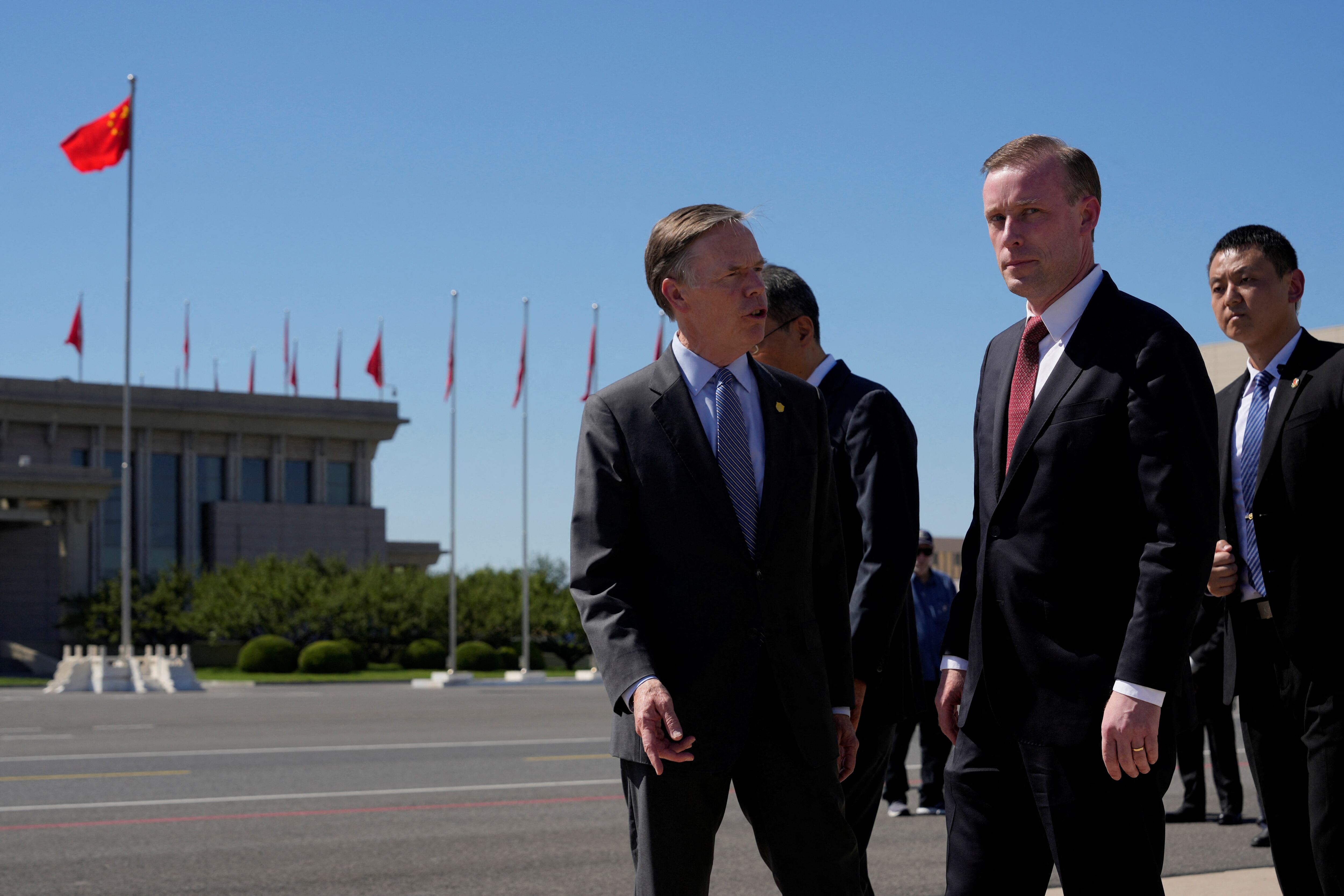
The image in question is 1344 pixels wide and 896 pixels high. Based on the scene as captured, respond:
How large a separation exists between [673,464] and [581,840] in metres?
5.53

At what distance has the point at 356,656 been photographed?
55.4 metres

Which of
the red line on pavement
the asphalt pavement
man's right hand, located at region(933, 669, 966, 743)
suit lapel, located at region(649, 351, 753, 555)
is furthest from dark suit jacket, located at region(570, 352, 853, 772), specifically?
the red line on pavement

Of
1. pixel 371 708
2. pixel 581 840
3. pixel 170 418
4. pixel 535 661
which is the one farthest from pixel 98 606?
pixel 581 840

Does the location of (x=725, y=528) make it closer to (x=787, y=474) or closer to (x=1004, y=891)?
(x=787, y=474)

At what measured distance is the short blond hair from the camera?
11.9 feet

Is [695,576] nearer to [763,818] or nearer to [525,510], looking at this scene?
[763,818]

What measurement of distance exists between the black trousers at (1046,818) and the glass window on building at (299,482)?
3052 inches

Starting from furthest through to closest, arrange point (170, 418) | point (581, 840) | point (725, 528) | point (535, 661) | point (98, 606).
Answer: point (170, 418)
point (98, 606)
point (535, 661)
point (581, 840)
point (725, 528)

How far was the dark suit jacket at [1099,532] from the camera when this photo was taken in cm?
313

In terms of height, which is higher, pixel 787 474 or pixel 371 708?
pixel 787 474

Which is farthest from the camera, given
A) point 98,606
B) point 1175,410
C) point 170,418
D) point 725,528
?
point 170,418

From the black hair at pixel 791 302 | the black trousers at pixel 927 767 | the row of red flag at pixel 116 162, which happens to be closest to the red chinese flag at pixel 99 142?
the row of red flag at pixel 116 162

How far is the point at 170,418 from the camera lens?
74.2m

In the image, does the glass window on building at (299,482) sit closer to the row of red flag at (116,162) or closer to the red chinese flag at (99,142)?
the row of red flag at (116,162)
